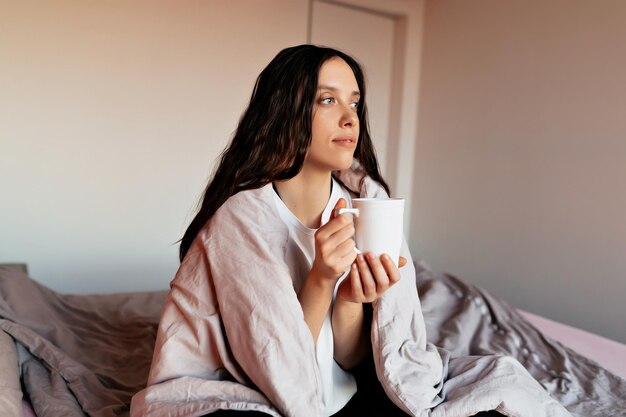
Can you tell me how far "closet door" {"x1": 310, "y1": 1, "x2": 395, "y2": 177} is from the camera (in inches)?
121

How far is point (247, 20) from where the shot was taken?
9.33ft

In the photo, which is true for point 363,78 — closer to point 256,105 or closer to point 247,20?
point 256,105

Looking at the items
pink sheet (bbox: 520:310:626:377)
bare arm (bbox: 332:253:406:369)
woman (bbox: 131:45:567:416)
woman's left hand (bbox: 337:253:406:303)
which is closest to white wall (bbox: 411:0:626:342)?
pink sheet (bbox: 520:310:626:377)

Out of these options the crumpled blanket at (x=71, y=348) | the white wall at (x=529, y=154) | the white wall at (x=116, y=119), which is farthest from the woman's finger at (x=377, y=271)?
the white wall at (x=116, y=119)

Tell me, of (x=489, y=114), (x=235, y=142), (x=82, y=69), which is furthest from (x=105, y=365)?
(x=489, y=114)

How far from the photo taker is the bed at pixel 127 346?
1.27m

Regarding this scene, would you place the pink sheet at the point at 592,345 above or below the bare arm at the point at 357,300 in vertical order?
below

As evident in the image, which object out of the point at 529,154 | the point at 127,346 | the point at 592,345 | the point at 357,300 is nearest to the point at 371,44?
the point at 529,154

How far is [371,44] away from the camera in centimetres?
331

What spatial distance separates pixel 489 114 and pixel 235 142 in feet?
6.87

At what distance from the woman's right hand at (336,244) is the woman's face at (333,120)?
21 cm

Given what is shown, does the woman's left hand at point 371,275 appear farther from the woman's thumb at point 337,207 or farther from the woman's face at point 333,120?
the woman's face at point 333,120

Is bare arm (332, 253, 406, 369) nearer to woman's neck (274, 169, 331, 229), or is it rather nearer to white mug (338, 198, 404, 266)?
white mug (338, 198, 404, 266)

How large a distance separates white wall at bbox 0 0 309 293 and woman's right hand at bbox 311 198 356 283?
193 cm
